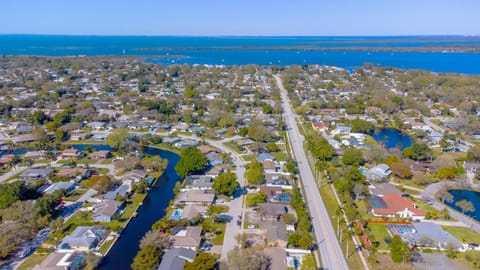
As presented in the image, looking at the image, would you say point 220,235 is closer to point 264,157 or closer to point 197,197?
point 197,197

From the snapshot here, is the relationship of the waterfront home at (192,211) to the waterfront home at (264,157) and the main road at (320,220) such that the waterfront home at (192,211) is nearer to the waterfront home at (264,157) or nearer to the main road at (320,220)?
the main road at (320,220)

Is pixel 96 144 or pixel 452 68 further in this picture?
pixel 452 68

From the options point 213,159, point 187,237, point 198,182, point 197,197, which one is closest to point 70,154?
point 213,159

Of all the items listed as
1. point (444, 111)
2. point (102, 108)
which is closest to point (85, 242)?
point (102, 108)

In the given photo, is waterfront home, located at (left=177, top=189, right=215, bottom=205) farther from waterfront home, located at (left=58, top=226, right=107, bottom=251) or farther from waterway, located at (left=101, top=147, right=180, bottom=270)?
waterfront home, located at (left=58, top=226, right=107, bottom=251)

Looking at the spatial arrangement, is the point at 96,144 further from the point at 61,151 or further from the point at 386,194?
the point at 386,194

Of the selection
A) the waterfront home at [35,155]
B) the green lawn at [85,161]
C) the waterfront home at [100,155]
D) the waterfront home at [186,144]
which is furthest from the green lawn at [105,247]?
the waterfront home at [35,155]
